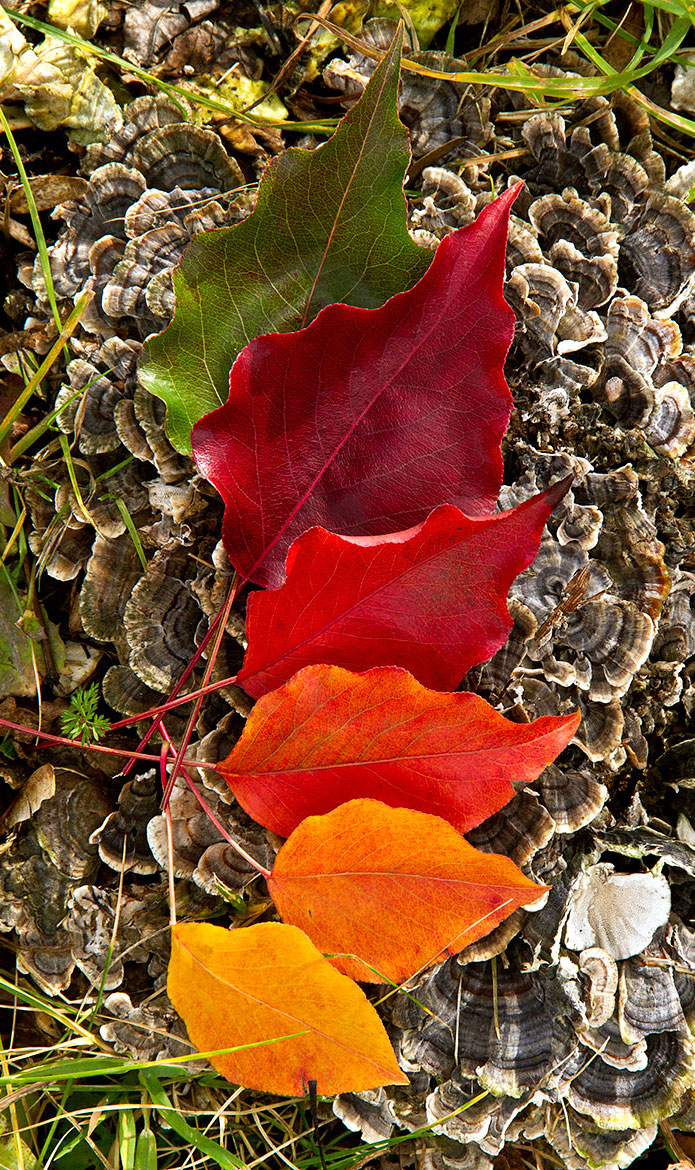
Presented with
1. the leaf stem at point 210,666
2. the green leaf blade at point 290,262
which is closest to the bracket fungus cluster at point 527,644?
the leaf stem at point 210,666

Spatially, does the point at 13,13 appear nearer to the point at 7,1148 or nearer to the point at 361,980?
the point at 361,980

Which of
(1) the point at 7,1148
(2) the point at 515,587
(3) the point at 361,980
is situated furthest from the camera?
(1) the point at 7,1148

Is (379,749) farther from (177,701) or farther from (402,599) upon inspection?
(177,701)

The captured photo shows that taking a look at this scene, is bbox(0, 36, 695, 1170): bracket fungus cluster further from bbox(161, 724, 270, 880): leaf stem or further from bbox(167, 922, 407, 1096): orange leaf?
bbox(167, 922, 407, 1096): orange leaf

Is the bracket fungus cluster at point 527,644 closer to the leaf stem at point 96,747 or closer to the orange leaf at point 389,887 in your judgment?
the leaf stem at point 96,747

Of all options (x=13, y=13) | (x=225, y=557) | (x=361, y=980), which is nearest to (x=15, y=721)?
(x=225, y=557)

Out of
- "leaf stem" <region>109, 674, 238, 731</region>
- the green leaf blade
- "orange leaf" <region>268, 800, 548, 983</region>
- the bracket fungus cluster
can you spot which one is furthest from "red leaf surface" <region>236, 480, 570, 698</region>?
the green leaf blade
